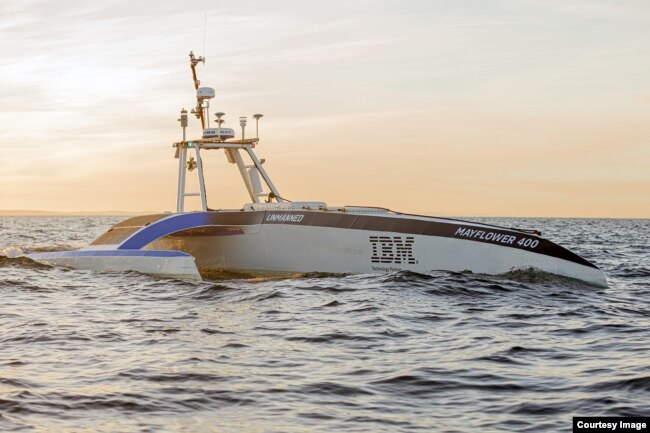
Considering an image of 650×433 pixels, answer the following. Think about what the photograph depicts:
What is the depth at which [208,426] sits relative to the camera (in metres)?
6.79

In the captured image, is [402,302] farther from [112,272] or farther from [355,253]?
[112,272]

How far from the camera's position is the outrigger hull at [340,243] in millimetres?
17234

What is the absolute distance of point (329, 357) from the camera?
9477 millimetres

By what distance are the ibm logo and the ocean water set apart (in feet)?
5.31

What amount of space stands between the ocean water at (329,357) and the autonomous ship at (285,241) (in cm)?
96

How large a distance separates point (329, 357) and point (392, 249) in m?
9.11

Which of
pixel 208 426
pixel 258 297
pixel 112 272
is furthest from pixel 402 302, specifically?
pixel 112 272

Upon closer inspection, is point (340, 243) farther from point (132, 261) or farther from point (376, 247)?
point (132, 261)

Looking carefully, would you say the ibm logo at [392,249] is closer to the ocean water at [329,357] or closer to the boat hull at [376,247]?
the boat hull at [376,247]

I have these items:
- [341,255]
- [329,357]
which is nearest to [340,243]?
[341,255]

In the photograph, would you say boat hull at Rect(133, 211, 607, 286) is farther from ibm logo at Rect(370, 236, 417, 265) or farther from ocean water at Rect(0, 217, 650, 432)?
ocean water at Rect(0, 217, 650, 432)

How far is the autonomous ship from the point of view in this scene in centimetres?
1739

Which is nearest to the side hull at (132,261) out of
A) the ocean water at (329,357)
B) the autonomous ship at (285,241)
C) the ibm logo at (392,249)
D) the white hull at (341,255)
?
the autonomous ship at (285,241)

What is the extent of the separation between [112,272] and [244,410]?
1407 centimetres
